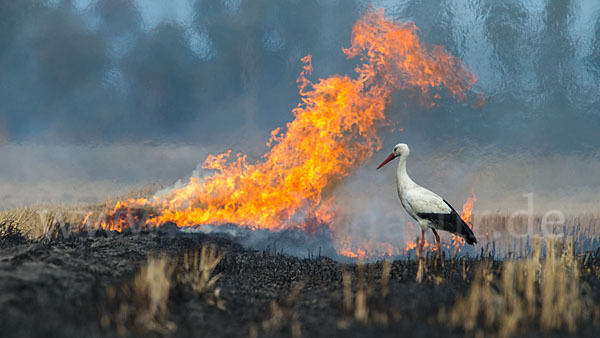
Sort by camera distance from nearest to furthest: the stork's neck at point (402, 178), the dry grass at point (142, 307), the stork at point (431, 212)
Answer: the dry grass at point (142, 307)
the stork at point (431, 212)
the stork's neck at point (402, 178)

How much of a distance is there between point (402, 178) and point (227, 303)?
498 centimetres

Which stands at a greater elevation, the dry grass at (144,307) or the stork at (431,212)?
the stork at (431,212)

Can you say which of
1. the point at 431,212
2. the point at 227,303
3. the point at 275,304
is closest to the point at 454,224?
the point at 431,212

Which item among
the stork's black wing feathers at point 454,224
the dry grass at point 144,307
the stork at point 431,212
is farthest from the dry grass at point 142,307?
the stork's black wing feathers at point 454,224

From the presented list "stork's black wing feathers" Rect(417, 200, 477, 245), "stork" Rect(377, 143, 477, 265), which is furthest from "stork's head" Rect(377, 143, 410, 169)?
"stork's black wing feathers" Rect(417, 200, 477, 245)

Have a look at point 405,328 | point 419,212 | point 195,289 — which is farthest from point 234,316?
point 419,212

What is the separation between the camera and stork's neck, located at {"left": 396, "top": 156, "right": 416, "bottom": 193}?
362 inches

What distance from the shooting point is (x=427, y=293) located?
612 centimetres

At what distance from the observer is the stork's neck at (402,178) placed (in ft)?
30.2

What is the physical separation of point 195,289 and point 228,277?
3.04m

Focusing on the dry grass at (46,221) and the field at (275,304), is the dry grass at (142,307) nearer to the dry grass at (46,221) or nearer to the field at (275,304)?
the field at (275,304)

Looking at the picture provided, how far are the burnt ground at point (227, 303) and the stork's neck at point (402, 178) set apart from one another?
→ 66.3 inches

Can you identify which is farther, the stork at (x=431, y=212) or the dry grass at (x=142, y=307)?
the stork at (x=431, y=212)

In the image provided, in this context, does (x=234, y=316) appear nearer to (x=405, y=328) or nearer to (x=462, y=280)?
(x=405, y=328)
